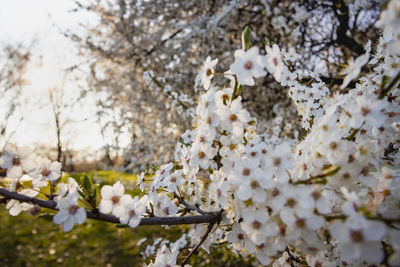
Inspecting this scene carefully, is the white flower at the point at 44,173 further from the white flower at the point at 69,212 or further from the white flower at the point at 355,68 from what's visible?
the white flower at the point at 355,68

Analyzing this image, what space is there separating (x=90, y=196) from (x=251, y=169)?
68cm

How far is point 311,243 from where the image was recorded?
36.2 inches

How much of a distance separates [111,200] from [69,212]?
0.18m

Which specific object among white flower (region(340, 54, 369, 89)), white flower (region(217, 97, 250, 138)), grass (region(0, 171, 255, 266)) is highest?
white flower (region(340, 54, 369, 89))

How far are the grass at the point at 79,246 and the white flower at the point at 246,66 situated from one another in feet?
10.5

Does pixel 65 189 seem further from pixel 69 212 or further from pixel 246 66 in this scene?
pixel 246 66

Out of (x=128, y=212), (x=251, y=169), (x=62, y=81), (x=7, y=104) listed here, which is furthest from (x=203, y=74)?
(x=7, y=104)

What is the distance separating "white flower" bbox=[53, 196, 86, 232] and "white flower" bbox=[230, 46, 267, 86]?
819mm

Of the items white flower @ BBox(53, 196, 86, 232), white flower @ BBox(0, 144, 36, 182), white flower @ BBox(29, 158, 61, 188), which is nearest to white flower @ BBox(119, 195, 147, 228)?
white flower @ BBox(53, 196, 86, 232)

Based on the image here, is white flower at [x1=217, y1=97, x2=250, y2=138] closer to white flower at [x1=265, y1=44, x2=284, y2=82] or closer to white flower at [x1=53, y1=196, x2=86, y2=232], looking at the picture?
white flower at [x1=265, y1=44, x2=284, y2=82]

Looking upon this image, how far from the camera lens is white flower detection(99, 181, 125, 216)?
1117 mm

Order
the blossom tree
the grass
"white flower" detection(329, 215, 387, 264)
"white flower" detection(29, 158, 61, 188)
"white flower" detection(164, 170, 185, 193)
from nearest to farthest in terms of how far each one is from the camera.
Answer: "white flower" detection(329, 215, 387, 264)
the blossom tree
"white flower" detection(29, 158, 61, 188)
"white flower" detection(164, 170, 185, 193)
the grass

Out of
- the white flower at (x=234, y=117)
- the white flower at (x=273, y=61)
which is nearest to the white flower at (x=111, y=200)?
the white flower at (x=234, y=117)

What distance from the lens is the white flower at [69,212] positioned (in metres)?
1.01
